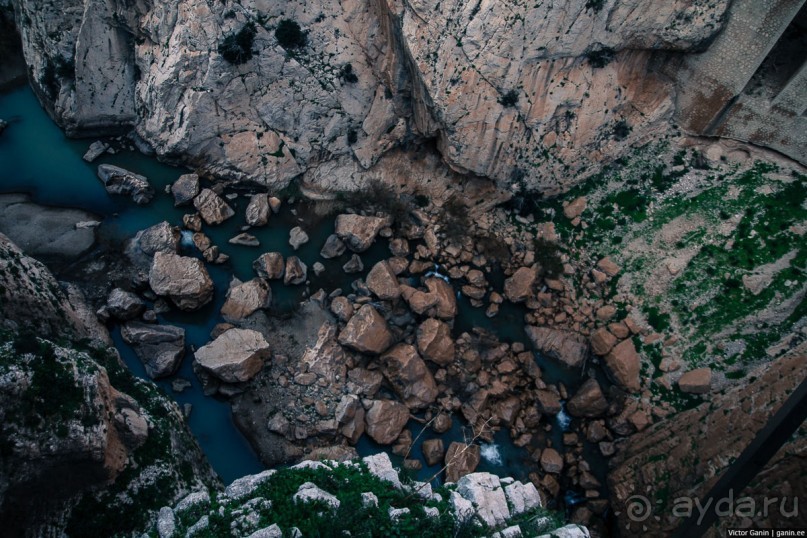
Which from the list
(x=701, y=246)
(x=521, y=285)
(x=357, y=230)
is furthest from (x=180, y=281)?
(x=701, y=246)

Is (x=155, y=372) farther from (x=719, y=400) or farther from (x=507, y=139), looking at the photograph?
(x=719, y=400)

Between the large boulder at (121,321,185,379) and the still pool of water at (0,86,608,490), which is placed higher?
the still pool of water at (0,86,608,490)

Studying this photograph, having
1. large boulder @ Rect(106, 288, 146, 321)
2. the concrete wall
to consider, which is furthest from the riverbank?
the concrete wall

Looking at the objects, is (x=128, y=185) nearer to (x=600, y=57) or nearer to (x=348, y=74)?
(x=348, y=74)

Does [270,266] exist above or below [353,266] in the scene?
below

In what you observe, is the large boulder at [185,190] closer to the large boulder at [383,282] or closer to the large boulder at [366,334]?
the large boulder at [383,282]

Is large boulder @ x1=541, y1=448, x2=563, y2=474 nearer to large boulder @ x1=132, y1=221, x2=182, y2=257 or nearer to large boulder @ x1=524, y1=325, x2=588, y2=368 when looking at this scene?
large boulder @ x1=524, y1=325, x2=588, y2=368

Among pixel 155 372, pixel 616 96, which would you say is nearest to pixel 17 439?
pixel 155 372
